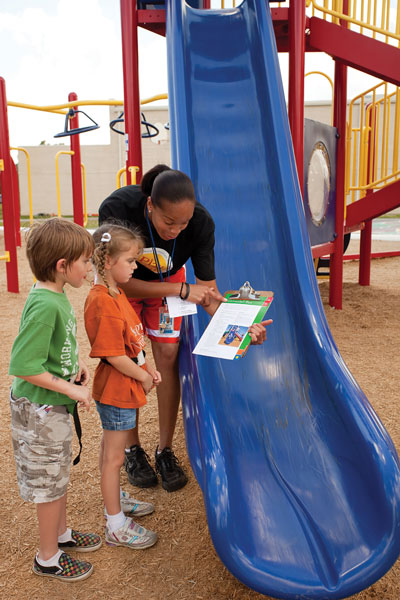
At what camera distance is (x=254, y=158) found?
12.3ft

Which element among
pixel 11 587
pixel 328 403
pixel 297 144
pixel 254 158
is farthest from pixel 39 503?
pixel 297 144

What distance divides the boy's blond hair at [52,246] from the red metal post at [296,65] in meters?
3.40

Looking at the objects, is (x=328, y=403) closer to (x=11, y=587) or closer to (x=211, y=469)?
(x=211, y=469)

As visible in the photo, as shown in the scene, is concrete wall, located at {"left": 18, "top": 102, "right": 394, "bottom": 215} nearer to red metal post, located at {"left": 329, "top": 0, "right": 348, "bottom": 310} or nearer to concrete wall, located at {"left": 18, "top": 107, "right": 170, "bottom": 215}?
concrete wall, located at {"left": 18, "top": 107, "right": 170, "bottom": 215}

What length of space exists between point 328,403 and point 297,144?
296cm

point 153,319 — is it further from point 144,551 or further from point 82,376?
point 144,551

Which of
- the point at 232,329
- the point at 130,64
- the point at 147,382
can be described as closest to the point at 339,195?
the point at 130,64

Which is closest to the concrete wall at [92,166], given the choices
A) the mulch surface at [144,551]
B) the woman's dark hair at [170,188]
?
the mulch surface at [144,551]

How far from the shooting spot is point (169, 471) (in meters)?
2.65

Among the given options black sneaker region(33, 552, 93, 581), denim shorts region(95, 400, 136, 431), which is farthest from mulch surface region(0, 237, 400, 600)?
denim shorts region(95, 400, 136, 431)

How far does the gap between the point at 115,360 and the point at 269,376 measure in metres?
1.06

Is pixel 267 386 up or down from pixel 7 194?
down

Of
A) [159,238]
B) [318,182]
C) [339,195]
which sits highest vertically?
[318,182]

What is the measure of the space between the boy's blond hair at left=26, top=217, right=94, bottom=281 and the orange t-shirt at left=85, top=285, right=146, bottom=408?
225 mm
